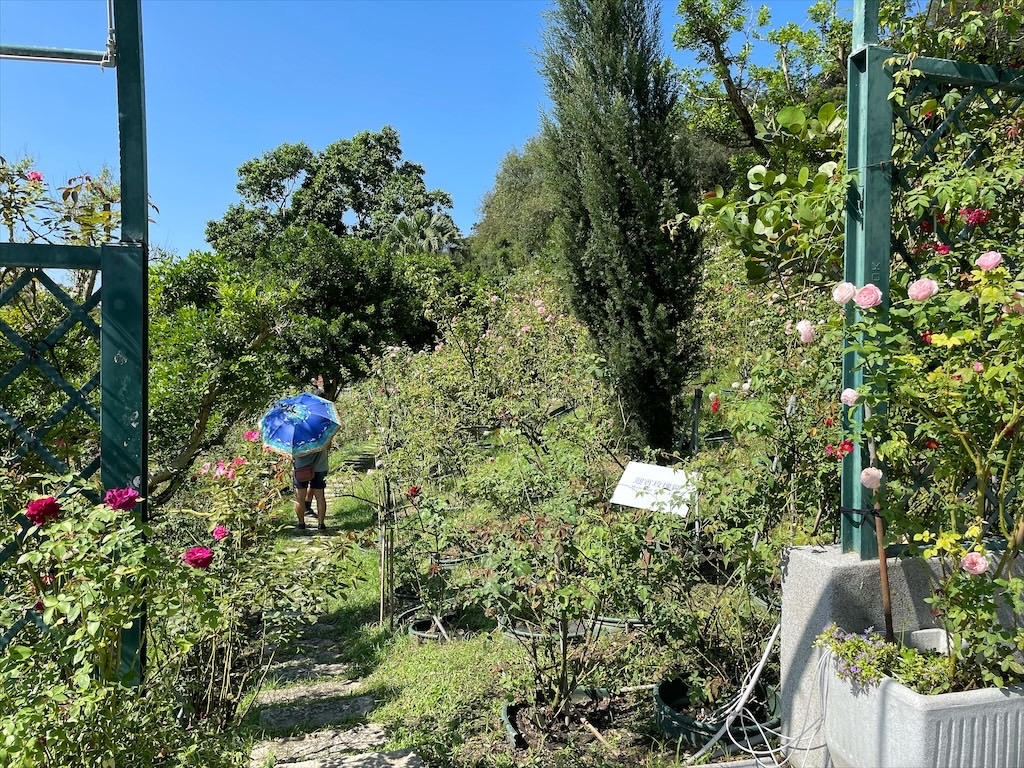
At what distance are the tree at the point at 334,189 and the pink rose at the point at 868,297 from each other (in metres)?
27.0

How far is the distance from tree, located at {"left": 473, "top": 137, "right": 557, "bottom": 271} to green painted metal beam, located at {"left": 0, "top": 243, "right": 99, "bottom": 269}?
54.8ft

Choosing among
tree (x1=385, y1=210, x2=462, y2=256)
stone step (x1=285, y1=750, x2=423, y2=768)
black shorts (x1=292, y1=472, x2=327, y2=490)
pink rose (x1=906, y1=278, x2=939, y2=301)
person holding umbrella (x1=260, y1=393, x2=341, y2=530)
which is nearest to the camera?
pink rose (x1=906, y1=278, x2=939, y2=301)

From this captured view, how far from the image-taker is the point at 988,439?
204cm

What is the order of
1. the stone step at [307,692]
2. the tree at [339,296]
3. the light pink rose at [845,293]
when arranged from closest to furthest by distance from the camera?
the light pink rose at [845,293] < the stone step at [307,692] < the tree at [339,296]

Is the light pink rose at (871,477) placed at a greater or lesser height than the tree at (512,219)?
lesser

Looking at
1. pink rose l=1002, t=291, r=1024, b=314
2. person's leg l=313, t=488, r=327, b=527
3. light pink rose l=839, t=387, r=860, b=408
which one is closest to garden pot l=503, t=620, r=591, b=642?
light pink rose l=839, t=387, r=860, b=408

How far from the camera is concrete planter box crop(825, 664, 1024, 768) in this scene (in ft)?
6.01

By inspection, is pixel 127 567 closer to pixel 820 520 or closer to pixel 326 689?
pixel 326 689

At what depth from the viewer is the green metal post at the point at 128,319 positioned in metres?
2.15

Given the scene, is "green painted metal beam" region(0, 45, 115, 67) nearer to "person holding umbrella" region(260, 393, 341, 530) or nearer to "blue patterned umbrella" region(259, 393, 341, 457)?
"person holding umbrella" region(260, 393, 341, 530)

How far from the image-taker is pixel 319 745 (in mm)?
2928

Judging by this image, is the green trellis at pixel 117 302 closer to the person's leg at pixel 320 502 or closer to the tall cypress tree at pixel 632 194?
the tall cypress tree at pixel 632 194

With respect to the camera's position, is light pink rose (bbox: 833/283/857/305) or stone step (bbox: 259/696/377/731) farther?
stone step (bbox: 259/696/377/731)

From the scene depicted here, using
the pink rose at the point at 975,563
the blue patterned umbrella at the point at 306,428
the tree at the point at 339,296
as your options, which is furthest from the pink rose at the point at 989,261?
the tree at the point at 339,296
